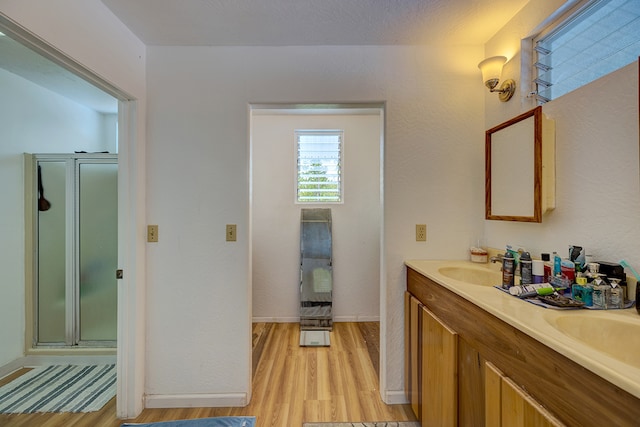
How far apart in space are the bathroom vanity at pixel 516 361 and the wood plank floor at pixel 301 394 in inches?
19.2

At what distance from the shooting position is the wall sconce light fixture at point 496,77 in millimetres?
1529

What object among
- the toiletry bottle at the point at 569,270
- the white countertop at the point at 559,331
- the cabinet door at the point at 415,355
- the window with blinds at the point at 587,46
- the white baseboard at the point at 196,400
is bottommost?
the white baseboard at the point at 196,400

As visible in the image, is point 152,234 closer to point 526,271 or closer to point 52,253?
point 52,253

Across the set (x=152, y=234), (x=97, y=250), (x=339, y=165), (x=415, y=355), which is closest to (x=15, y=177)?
(x=97, y=250)

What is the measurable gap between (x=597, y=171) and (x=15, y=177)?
150 inches

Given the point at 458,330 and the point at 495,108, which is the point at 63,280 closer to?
the point at 458,330

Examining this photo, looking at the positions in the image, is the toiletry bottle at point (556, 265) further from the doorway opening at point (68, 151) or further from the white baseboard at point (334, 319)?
the doorway opening at point (68, 151)

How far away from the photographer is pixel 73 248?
2266 mm

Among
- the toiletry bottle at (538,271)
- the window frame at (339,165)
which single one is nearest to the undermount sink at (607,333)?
the toiletry bottle at (538,271)

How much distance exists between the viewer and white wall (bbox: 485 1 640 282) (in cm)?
100

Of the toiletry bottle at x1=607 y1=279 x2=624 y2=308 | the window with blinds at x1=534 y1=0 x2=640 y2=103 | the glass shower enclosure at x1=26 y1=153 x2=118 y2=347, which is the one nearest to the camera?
the toiletry bottle at x1=607 y1=279 x2=624 y2=308

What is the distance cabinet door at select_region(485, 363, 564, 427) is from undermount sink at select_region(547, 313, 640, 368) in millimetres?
253

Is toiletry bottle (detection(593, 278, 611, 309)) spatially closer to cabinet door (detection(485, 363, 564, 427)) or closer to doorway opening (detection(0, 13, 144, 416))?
cabinet door (detection(485, 363, 564, 427))

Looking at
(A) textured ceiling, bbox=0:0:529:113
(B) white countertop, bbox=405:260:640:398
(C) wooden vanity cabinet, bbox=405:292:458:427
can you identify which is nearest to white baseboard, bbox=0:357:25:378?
(A) textured ceiling, bbox=0:0:529:113
